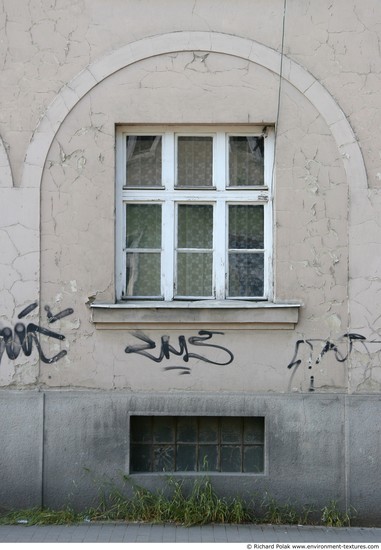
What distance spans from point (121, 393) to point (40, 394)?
26.6 inches

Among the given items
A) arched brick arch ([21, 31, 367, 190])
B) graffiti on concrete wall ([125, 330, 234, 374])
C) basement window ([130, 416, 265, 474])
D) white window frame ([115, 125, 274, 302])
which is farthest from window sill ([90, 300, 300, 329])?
arched brick arch ([21, 31, 367, 190])

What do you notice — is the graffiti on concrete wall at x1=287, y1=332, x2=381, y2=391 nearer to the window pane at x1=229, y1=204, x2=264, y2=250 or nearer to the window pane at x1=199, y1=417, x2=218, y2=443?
the window pane at x1=199, y1=417, x2=218, y2=443

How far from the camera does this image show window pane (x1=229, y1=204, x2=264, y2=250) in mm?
6816

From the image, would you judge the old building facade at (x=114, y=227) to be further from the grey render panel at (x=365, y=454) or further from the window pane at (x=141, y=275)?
the window pane at (x=141, y=275)

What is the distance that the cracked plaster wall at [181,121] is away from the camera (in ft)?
21.6

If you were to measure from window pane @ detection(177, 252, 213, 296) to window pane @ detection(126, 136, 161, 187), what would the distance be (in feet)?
2.38

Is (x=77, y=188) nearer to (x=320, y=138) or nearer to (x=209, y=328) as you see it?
(x=209, y=328)

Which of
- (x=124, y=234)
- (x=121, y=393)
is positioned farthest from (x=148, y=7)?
(x=121, y=393)

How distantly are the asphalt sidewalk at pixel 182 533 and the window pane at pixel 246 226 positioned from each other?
236 centimetres

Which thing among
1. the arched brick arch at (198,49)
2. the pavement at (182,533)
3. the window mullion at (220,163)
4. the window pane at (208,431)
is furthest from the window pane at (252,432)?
the arched brick arch at (198,49)

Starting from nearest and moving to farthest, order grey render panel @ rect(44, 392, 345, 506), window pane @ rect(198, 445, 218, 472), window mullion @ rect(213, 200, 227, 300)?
grey render panel @ rect(44, 392, 345, 506), window pane @ rect(198, 445, 218, 472), window mullion @ rect(213, 200, 227, 300)

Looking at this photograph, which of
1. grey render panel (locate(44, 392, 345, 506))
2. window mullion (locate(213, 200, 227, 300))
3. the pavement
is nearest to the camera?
the pavement

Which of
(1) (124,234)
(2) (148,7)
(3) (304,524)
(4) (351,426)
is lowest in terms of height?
(3) (304,524)

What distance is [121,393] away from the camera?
6.57 m
